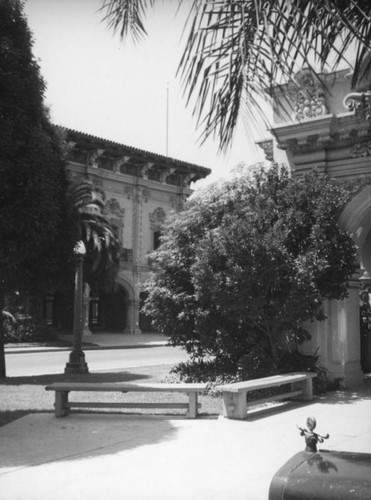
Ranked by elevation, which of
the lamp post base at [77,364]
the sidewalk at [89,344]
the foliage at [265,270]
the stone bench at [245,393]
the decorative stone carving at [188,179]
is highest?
the decorative stone carving at [188,179]

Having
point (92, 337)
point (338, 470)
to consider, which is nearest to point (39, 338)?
point (92, 337)

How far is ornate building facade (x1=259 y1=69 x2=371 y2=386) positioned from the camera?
1161 cm

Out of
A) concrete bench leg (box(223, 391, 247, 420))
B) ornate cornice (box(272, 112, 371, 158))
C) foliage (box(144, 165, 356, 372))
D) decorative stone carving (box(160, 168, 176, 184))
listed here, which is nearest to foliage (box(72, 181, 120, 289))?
decorative stone carving (box(160, 168, 176, 184))

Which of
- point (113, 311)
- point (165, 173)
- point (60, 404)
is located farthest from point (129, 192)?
point (60, 404)

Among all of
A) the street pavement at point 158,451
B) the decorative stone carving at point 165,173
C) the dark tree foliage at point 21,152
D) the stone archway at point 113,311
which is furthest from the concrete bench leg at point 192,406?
the decorative stone carving at point 165,173

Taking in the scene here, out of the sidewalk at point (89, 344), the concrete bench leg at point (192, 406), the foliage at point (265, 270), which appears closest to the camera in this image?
the concrete bench leg at point (192, 406)

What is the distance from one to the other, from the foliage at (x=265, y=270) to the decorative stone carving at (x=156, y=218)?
28.7 m

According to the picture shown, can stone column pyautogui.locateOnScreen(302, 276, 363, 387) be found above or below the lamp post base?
above

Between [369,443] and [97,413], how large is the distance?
13.4ft

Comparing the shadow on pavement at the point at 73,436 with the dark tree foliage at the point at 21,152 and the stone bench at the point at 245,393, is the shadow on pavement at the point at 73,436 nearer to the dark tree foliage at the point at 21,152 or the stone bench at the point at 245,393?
the stone bench at the point at 245,393

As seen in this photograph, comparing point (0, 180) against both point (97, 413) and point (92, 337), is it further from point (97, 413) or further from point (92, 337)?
point (92, 337)

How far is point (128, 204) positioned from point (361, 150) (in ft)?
95.4

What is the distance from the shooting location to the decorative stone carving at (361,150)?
11703mm

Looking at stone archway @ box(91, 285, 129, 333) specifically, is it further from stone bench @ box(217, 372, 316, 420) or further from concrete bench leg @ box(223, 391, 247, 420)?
concrete bench leg @ box(223, 391, 247, 420)
